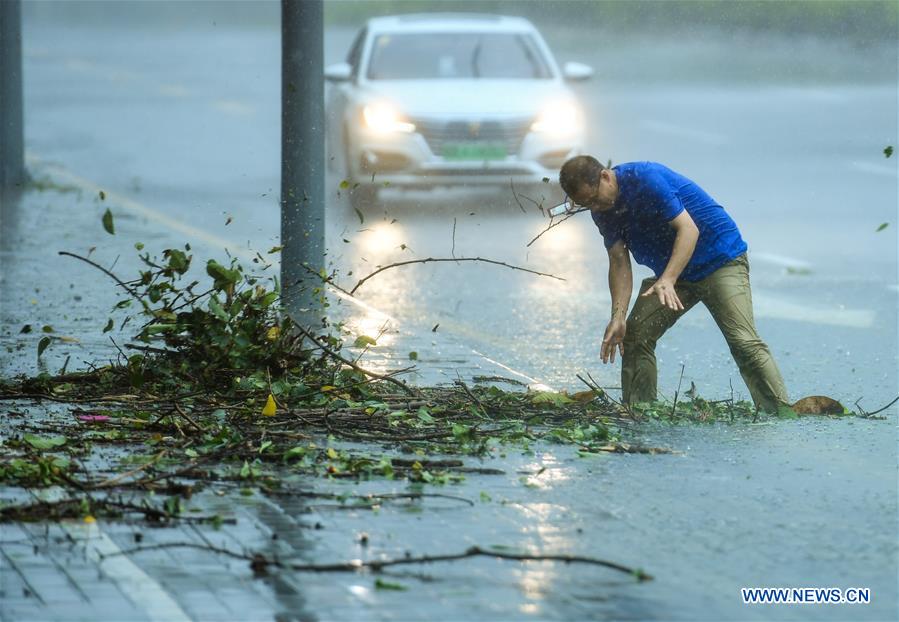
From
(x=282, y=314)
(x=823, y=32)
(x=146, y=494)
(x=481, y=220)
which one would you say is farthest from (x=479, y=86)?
(x=823, y=32)

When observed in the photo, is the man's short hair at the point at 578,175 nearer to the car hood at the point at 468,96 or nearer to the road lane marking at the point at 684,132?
the car hood at the point at 468,96

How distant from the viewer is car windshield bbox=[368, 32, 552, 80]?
18.3 meters

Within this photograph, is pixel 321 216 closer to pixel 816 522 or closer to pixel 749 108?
pixel 816 522

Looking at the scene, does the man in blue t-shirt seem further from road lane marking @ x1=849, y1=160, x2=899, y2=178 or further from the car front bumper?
road lane marking @ x1=849, y1=160, x2=899, y2=178

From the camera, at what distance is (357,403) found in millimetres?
8219

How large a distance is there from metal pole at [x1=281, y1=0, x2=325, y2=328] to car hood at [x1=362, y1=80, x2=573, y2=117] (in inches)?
281

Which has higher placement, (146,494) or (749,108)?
(749,108)

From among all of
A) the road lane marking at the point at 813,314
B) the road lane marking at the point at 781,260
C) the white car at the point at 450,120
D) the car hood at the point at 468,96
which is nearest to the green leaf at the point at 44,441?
the road lane marking at the point at 813,314

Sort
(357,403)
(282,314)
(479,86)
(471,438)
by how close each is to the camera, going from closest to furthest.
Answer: (471,438) < (357,403) < (282,314) < (479,86)

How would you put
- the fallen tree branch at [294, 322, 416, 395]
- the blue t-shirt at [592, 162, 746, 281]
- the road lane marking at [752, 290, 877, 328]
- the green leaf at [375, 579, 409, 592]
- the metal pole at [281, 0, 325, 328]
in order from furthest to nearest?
the road lane marking at [752, 290, 877, 328]
the metal pole at [281, 0, 325, 328]
the fallen tree branch at [294, 322, 416, 395]
the blue t-shirt at [592, 162, 746, 281]
the green leaf at [375, 579, 409, 592]

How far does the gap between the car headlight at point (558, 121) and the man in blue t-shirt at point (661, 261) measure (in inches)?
329

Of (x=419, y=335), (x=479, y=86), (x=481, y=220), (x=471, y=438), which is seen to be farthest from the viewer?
(x=479, y=86)

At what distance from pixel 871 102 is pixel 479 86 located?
29.8 feet

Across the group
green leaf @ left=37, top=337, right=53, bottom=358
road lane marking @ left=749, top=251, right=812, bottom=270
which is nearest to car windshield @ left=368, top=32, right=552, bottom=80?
road lane marking @ left=749, top=251, right=812, bottom=270
